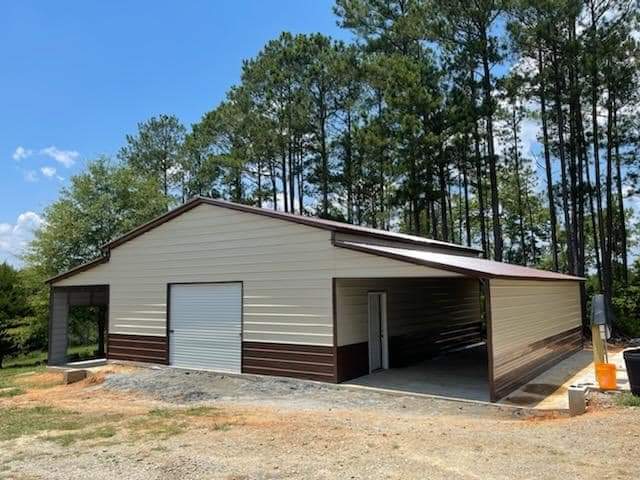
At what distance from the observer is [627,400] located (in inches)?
309

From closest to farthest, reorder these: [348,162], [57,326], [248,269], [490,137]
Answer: [248,269], [57,326], [490,137], [348,162]

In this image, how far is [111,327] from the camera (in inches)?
547

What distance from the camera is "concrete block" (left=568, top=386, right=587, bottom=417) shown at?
297 inches

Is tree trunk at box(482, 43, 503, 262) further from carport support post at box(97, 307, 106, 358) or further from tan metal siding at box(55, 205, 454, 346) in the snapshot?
carport support post at box(97, 307, 106, 358)

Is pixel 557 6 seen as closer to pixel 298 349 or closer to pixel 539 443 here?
pixel 298 349

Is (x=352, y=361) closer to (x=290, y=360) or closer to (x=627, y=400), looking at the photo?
(x=290, y=360)

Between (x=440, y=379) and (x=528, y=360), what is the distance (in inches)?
74.2

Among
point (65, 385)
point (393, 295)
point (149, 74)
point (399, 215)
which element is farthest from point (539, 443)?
point (399, 215)

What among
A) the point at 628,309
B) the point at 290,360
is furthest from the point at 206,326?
the point at 628,309

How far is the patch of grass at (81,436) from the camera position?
656 cm

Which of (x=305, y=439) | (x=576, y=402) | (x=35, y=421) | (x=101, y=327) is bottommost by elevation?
(x=35, y=421)

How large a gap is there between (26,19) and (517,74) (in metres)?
18.9

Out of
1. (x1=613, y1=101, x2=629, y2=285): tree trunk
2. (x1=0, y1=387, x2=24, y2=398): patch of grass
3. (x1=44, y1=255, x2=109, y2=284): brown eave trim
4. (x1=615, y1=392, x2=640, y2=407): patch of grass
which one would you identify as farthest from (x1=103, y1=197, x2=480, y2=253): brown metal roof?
(x1=613, y1=101, x2=629, y2=285): tree trunk

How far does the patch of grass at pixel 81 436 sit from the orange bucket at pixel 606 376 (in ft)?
26.0
